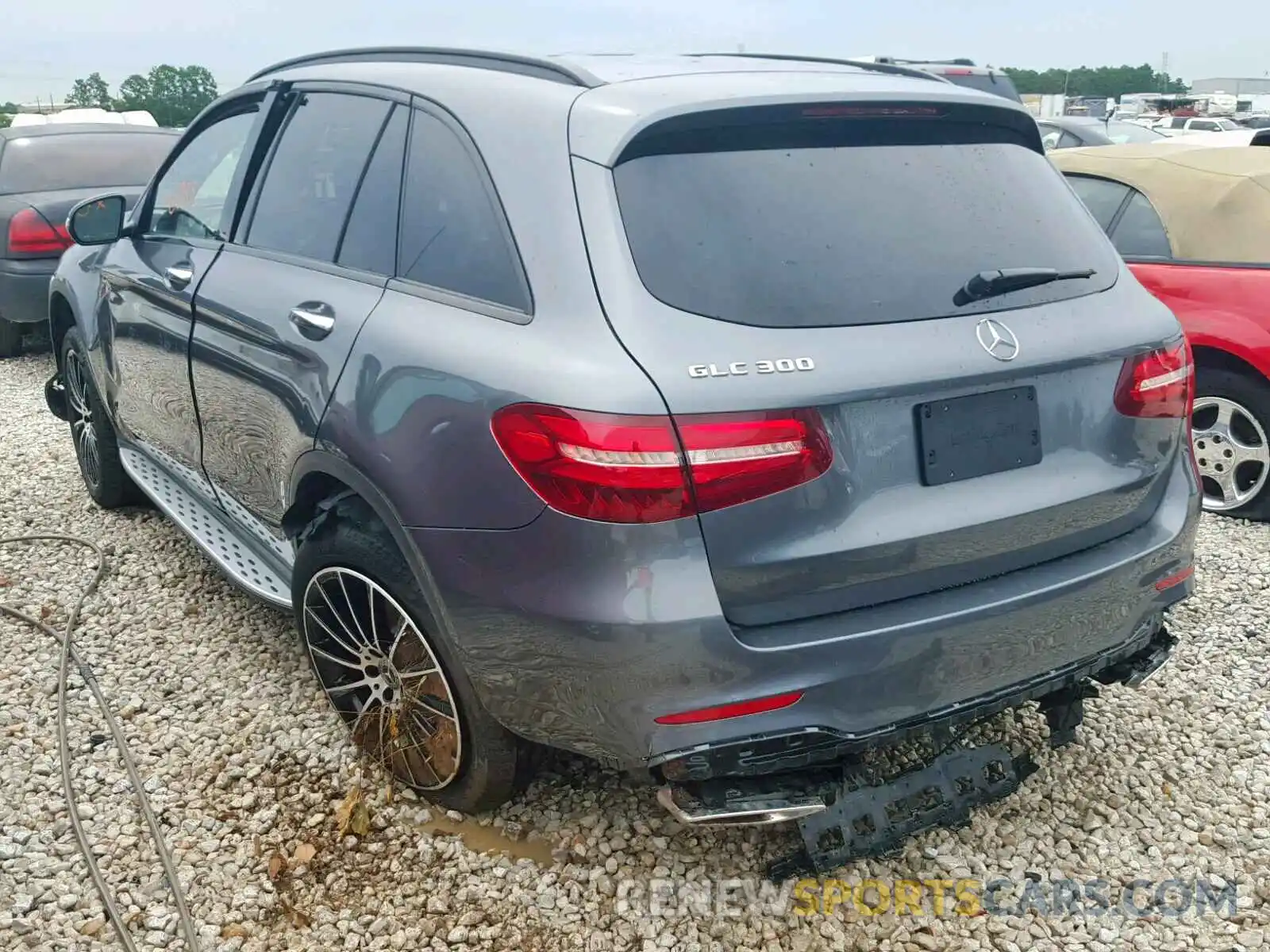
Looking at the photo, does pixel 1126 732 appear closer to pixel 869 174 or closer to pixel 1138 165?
pixel 869 174

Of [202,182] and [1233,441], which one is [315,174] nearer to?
[202,182]

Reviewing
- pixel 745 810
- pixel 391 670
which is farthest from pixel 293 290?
pixel 745 810

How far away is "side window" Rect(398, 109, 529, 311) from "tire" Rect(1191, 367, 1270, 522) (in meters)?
3.44

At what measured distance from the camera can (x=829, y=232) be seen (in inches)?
87.5

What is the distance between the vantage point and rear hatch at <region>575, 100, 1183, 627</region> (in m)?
2.05

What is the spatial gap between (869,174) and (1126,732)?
1.87 metres

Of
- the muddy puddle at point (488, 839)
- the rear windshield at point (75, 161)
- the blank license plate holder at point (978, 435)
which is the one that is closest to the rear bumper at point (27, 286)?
the rear windshield at point (75, 161)

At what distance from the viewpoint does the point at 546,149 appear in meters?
2.29

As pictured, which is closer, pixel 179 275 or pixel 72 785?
pixel 72 785

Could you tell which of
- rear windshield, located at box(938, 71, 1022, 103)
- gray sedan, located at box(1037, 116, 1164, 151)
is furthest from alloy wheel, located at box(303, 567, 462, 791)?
gray sedan, located at box(1037, 116, 1164, 151)

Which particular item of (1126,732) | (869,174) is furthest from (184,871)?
(1126,732)

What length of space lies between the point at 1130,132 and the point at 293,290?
Result: 1530 cm

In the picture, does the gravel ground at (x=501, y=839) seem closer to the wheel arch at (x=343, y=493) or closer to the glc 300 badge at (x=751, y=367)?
the wheel arch at (x=343, y=493)

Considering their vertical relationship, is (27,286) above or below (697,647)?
below
